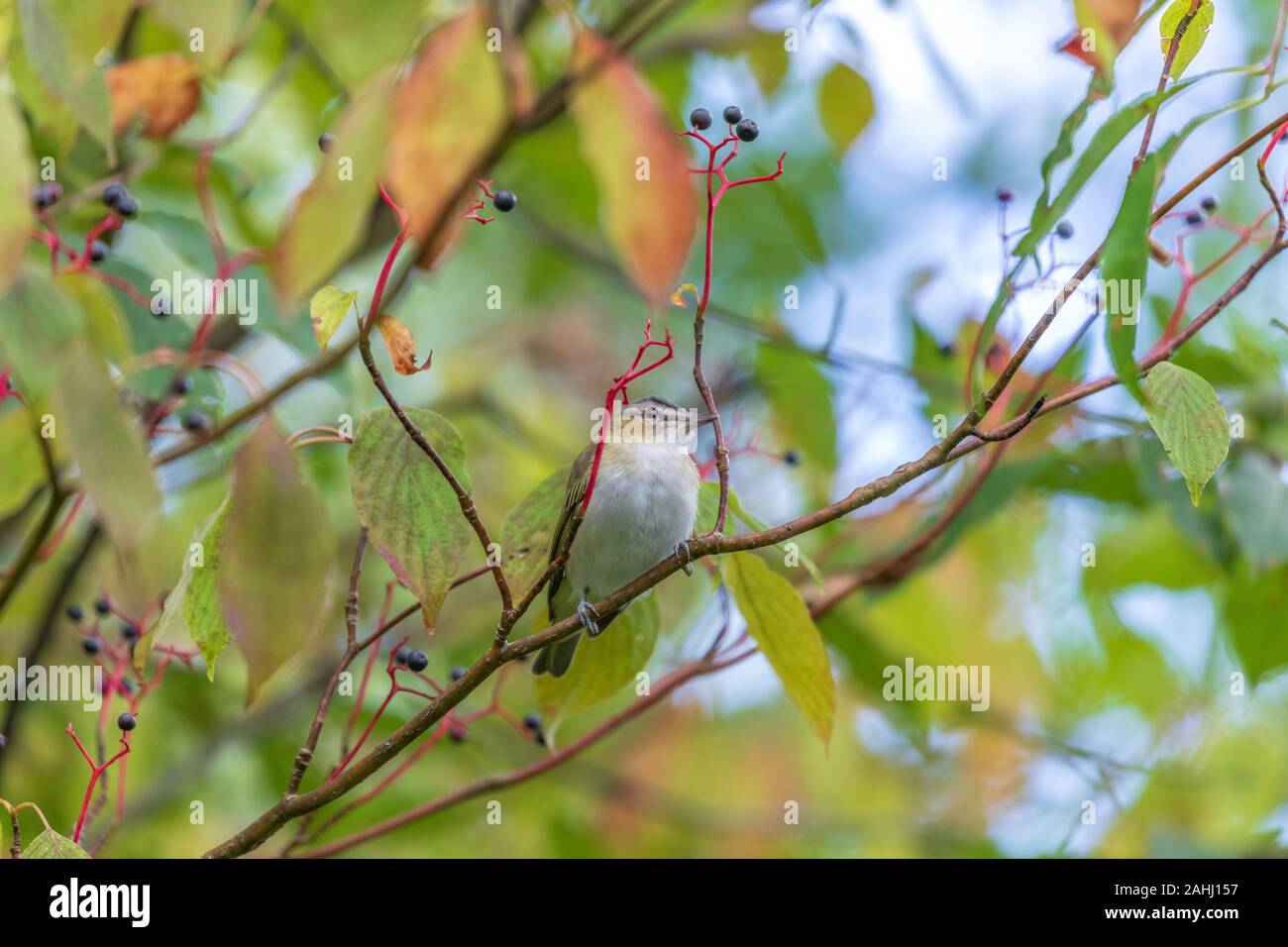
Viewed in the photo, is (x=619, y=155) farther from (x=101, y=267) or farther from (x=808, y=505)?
(x=808, y=505)

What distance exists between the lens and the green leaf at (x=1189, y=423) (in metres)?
1.99

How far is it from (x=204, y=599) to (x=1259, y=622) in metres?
2.77

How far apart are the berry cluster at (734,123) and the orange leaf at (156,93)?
1.38 metres

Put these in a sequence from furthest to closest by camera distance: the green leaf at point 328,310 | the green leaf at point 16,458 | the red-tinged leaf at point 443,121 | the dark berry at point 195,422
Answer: the dark berry at point 195,422 → the green leaf at point 16,458 → the green leaf at point 328,310 → the red-tinged leaf at point 443,121

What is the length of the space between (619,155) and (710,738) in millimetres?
5584

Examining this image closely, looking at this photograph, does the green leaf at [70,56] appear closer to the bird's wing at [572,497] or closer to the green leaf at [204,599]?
the green leaf at [204,599]

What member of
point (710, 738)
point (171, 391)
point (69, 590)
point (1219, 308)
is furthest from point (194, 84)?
point (710, 738)

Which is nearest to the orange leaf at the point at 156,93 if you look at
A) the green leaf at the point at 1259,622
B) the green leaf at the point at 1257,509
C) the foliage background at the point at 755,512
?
the foliage background at the point at 755,512

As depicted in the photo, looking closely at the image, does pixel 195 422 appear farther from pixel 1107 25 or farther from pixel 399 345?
pixel 1107 25

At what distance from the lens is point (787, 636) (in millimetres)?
2475

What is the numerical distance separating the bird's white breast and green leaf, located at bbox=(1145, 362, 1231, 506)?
1.83 metres

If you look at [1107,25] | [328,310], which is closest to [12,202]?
[328,310]

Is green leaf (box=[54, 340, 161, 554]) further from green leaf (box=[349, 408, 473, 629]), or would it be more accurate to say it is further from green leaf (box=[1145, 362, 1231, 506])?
green leaf (box=[1145, 362, 1231, 506])
